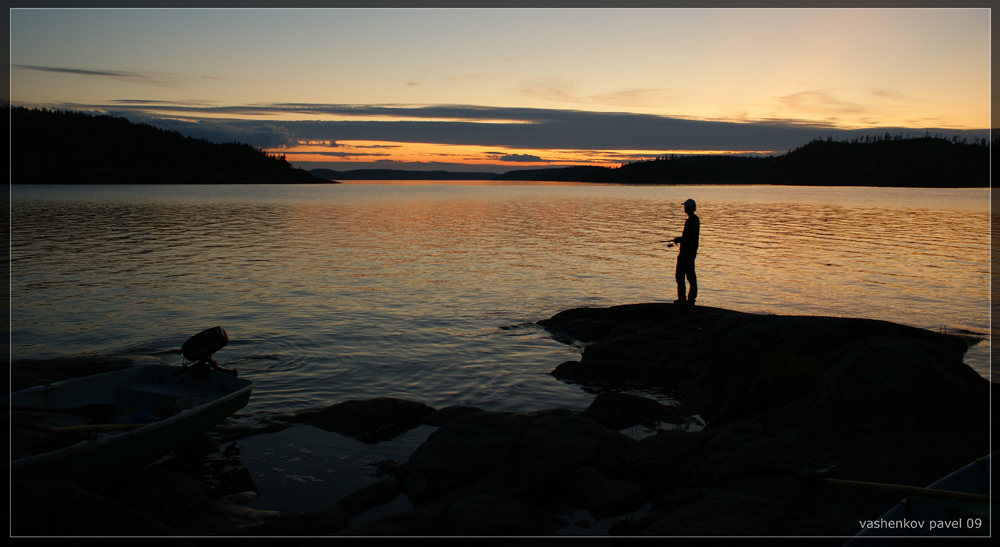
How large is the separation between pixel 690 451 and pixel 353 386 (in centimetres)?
712

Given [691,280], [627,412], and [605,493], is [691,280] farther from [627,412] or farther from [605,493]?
[605,493]

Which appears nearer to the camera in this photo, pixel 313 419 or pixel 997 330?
pixel 313 419

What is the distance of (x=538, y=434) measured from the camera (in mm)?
7359

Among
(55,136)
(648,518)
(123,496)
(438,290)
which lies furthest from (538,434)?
(55,136)

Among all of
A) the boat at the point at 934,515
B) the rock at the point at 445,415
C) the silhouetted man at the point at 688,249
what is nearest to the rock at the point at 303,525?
the rock at the point at 445,415

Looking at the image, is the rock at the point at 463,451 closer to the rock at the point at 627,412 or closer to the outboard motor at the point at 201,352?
the rock at the point at 627,412

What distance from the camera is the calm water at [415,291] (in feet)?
41.9

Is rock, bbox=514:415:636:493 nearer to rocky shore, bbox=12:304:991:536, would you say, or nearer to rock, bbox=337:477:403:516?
rocky shore, bbox=12:304:991:536

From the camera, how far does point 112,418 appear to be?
822cm

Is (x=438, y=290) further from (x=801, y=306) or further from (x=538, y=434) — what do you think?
(x=538, y=434)

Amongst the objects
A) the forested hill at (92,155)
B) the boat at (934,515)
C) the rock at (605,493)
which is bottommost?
the rock at (605,493)

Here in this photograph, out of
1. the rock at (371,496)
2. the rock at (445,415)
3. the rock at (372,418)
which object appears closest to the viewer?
the rock at (371,496)

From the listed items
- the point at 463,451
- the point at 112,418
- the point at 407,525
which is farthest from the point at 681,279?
the point at 112,418

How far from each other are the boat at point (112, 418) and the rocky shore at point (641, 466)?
49cm
